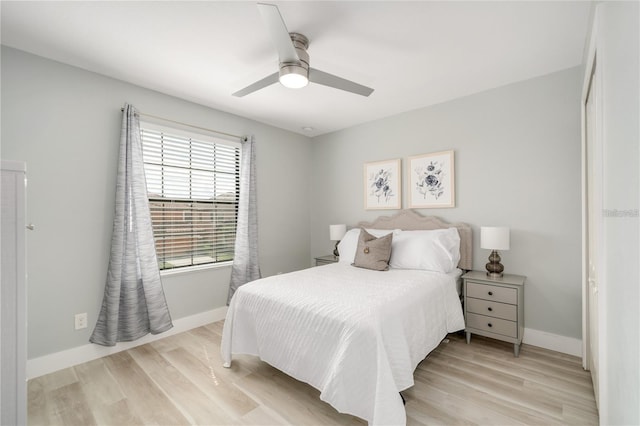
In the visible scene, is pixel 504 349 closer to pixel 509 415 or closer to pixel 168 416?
pixel 509 415

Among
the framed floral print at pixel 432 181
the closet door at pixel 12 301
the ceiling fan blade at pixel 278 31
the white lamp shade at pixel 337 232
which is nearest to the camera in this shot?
the closet door at pixel 12 301

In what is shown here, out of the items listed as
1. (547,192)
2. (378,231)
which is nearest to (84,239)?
(378,231)

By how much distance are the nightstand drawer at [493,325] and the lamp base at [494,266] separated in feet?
1.34

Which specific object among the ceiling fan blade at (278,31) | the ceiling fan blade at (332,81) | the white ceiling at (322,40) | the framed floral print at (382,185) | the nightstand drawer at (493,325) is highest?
the white ceiling at (322,40)

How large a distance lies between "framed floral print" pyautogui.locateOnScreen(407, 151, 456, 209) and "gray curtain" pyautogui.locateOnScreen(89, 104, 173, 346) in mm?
2933

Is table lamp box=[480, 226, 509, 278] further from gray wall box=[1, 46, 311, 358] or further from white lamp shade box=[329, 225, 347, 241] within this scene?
gray wall box=[1, 46, 311, 358]

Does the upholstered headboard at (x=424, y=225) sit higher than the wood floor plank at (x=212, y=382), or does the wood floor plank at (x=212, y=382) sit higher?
the upholstered headboard at (x=424, y=225)

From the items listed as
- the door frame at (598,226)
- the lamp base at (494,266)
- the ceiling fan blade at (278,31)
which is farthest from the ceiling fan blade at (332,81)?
the lamp base at (494,266)

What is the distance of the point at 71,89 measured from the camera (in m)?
2.45

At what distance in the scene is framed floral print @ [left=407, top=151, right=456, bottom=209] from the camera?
322 cm

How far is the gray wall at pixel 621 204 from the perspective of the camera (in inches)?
28.5

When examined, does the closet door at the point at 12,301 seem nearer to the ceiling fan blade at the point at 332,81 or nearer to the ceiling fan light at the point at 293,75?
the ceiling fan light at the point at 293,75

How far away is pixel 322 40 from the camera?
2.08 meters

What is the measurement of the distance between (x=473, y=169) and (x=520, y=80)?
0.92 metres
